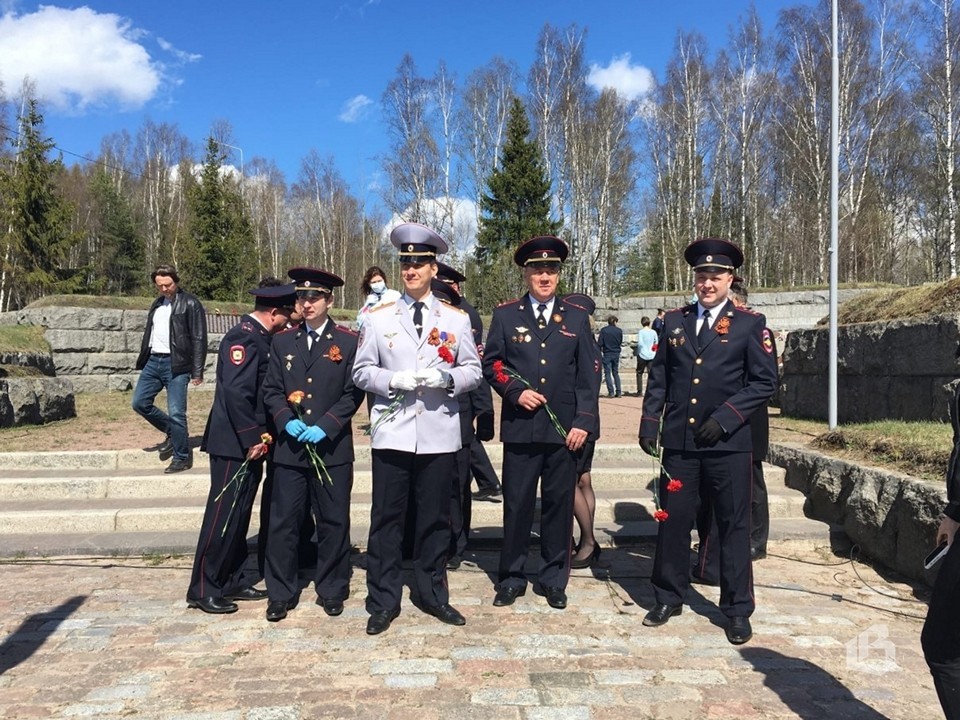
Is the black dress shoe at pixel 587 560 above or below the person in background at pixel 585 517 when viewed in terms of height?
below

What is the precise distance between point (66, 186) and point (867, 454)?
5545cm

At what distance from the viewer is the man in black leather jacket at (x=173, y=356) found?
21.4 feet

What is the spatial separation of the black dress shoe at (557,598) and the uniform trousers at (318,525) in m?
1.30

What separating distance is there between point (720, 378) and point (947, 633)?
73.6 inches

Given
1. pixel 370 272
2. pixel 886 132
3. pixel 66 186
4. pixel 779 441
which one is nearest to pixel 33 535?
pixel 370 272

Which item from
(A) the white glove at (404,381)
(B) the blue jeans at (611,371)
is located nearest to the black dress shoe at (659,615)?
(A) the white glove at (404,381)

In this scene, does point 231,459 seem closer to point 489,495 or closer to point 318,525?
point 318,525

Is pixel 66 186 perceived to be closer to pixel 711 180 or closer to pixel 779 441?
pixel 711 180

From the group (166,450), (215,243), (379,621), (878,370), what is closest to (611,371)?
(878,370)

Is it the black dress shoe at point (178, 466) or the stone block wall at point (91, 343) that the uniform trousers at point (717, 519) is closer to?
the black dress shoe at point (178, 466)

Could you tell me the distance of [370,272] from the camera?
6.52m

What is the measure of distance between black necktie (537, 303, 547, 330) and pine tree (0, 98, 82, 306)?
28.2 meters

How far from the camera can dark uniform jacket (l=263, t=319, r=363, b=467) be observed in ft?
13.5

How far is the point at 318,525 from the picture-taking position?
13.9ft
